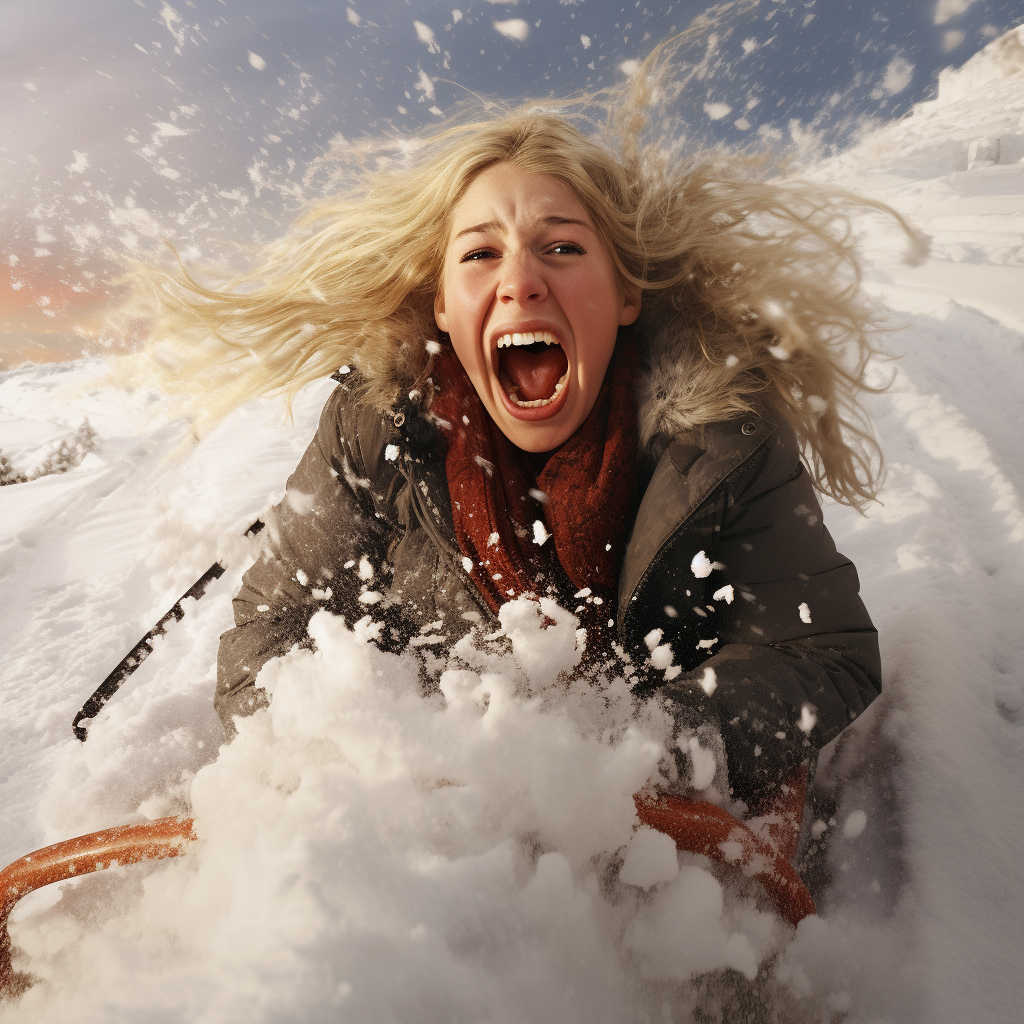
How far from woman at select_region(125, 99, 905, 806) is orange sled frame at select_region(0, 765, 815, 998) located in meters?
0.30

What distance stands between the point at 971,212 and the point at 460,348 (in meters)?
6.28

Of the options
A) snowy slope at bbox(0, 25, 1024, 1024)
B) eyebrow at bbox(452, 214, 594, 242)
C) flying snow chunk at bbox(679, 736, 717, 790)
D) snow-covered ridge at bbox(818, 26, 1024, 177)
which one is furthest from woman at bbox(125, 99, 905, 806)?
snow-covered ridge at bbox(818, 26, 1024, 177)

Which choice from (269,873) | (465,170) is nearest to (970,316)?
(465,170)

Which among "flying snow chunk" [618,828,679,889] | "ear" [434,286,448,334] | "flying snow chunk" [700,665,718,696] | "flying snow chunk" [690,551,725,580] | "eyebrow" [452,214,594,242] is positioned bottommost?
"flying snow chunk" [700,665,718,696]

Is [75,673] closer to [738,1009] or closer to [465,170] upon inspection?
[465,170]

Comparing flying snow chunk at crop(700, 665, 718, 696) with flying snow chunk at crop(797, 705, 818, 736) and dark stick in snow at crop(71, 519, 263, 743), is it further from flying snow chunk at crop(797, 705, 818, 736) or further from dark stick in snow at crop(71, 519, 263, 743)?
dark stick in snow at crop(71, 519, 263, 743)

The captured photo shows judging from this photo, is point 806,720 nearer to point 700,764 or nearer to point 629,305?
point 700,764

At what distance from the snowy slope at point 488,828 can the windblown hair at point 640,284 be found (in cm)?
33

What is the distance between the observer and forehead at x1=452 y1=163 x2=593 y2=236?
151 centimetres

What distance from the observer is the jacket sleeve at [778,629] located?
4.03ft

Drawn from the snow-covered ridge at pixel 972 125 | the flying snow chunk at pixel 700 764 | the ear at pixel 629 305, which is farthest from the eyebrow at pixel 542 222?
the snow-covered ridge at pixel 972 125

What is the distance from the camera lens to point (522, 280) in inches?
56.9

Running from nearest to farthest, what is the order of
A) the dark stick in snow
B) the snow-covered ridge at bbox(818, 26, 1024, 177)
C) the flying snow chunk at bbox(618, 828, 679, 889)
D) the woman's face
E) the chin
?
the flying snow chunk at bbox(618, 828, 679, 889), the woman's face, the chin, the dark stick in snow, the snow-covered ridge at bbox(818, 26, 1024, 177)

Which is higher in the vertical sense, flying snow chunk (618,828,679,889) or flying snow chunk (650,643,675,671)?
flying snow chunk (618,828,679,889)
